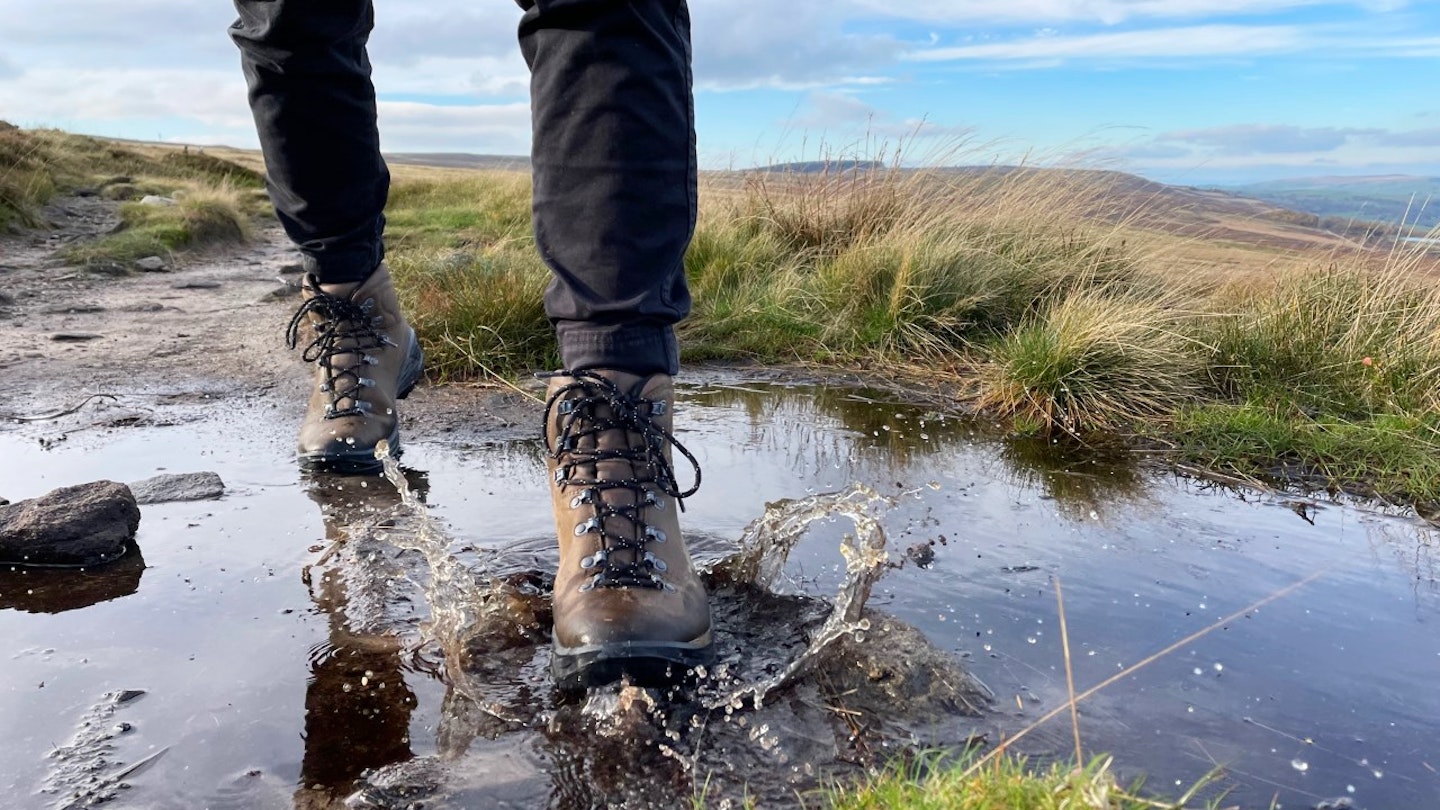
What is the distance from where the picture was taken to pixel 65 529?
193cm

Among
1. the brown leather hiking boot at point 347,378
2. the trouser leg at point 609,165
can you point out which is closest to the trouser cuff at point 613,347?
Result: the trouser leg at point 609,165

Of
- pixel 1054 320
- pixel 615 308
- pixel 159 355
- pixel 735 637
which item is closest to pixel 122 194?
pixel 159 355

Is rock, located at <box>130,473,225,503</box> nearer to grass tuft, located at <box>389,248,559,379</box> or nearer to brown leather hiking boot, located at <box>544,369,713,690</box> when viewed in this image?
brown leather hiking boot, located at <box>544,369,713,690</box>

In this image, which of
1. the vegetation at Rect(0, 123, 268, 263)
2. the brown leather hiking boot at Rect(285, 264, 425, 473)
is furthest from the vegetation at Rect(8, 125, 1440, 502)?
the vegetation at Rect(0, 123, 268, 263)

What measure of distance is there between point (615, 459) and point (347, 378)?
1.03 metres

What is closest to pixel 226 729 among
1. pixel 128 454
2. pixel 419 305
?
pixel 128 454

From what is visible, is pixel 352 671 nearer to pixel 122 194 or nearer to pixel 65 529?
pixel 65 529

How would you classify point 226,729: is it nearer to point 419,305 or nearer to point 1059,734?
point 1059,734

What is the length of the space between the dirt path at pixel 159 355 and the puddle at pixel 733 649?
68 centimetres

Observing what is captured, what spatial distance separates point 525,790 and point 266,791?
32 centimetres

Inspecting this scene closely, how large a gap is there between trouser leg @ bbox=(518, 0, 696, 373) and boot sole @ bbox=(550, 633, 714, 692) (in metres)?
0.43

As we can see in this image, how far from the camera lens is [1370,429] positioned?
3.12m

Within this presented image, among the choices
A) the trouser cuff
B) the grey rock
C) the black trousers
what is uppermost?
the black trousers

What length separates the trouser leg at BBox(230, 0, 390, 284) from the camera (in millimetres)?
1950
